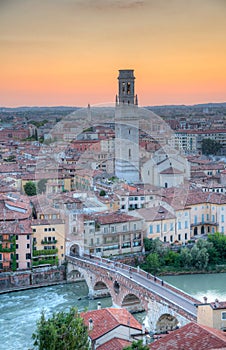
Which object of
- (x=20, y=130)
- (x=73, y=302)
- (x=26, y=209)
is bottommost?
(x=73, y=302)

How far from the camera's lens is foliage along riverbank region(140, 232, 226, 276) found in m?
10.3

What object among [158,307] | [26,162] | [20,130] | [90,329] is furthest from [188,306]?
[20,130]

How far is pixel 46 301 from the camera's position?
351 inches

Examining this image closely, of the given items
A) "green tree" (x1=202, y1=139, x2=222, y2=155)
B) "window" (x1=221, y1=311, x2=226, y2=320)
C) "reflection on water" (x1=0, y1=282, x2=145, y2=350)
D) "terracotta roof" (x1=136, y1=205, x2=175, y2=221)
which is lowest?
"reflection on water" (x1=0, y1=282, x2=145, y2=350)

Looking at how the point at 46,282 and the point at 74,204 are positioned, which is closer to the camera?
the point at 46,282

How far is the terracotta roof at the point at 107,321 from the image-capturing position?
592cm

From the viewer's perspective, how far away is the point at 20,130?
3650 centimetres

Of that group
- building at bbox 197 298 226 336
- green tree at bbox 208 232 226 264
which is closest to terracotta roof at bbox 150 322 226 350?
building at bbox 197 298 226 336

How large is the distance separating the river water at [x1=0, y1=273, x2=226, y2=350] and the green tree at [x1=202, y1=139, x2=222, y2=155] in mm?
17308

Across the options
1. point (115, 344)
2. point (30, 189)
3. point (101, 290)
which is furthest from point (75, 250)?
point (30, 189)

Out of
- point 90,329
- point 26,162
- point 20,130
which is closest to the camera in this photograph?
point 90,329

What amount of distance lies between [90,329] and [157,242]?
490 cm

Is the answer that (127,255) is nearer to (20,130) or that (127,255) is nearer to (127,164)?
(127,164)

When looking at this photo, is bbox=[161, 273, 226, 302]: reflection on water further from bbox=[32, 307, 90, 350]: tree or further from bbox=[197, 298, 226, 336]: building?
bbox=[32, 307, 90, 350]: tree
